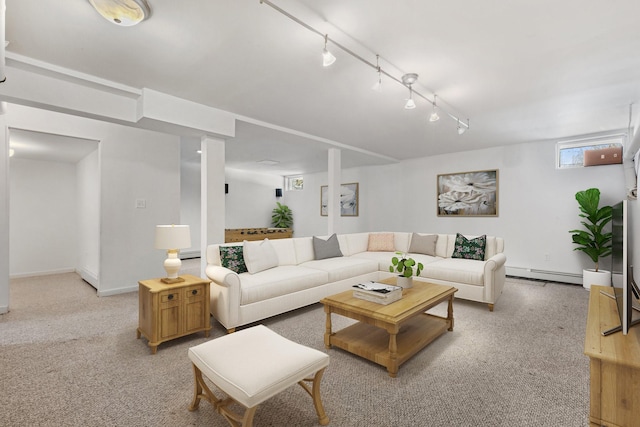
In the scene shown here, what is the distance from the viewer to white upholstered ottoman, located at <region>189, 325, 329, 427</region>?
1.40 meters

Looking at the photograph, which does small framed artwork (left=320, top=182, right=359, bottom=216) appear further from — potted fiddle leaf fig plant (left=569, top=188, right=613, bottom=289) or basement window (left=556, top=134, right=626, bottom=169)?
potted fiddle leaf fig plant (left=569, top=188, right=613, bottom=289)

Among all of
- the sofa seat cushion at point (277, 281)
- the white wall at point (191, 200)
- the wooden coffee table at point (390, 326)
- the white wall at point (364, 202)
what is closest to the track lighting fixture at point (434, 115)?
the wooden coffee table at point (390, 326)

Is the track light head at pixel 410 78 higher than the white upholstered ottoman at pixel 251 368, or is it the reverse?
the track light head at pixel 410 78

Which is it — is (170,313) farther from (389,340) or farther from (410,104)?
(410,104)

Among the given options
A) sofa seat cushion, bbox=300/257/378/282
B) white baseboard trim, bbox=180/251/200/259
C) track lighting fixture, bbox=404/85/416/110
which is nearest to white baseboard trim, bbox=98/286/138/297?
sofa seat cushion, bbox=300/257/378/282

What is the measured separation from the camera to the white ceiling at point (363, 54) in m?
1.95

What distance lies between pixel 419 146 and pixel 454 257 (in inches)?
91.2

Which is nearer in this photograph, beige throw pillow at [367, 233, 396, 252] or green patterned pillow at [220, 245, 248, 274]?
green patterned pillow at [220, 245, 248, 274]

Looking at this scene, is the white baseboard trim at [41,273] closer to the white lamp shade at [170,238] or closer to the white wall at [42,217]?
the white wall at [42,217]

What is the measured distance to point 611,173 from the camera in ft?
15.5

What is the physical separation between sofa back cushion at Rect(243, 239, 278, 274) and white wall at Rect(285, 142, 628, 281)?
4224mm

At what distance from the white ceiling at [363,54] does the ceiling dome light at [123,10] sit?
0.08m

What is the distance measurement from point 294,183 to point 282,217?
1210mm

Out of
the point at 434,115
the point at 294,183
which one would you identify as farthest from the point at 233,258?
the point at 294,183
